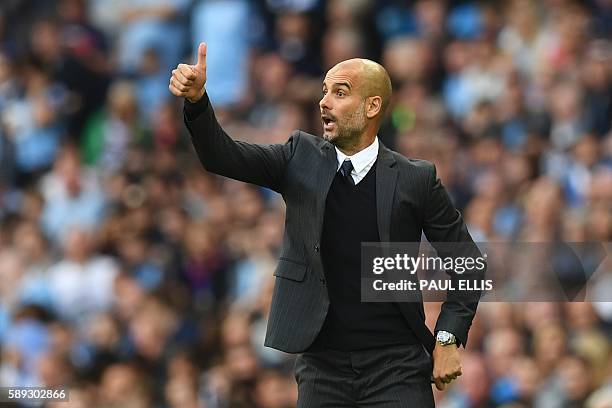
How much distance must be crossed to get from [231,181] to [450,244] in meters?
5.94

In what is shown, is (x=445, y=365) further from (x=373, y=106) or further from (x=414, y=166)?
(x=373, y=106)

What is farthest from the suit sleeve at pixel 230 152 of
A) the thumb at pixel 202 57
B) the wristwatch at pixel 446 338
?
the wristwatch at pixel 446 338

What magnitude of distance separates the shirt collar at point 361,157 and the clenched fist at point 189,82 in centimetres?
67

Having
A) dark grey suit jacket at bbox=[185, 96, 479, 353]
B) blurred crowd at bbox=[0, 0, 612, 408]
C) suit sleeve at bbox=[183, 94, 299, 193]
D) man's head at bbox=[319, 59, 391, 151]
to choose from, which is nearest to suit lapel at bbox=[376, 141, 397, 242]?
dark grey suit jacket at bbox=[185, 96, 479, 353]

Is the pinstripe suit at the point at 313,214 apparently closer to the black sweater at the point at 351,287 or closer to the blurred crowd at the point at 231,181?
the black sweater at the point at 351,287

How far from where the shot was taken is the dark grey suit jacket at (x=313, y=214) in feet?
16.6

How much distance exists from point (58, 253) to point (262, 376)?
112 inches

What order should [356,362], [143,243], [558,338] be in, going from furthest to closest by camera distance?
[143,243] < [558,338] < [356,362]

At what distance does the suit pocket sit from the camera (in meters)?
5.09

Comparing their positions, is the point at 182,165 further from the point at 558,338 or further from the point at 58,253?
the point at 558,338

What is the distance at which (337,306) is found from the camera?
5121 millimetres

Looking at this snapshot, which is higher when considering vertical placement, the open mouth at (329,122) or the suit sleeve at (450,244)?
the open mouth at (329,122)

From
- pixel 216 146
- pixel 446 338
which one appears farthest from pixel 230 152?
pixel 446 338

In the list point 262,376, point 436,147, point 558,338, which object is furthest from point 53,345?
point 558,338
